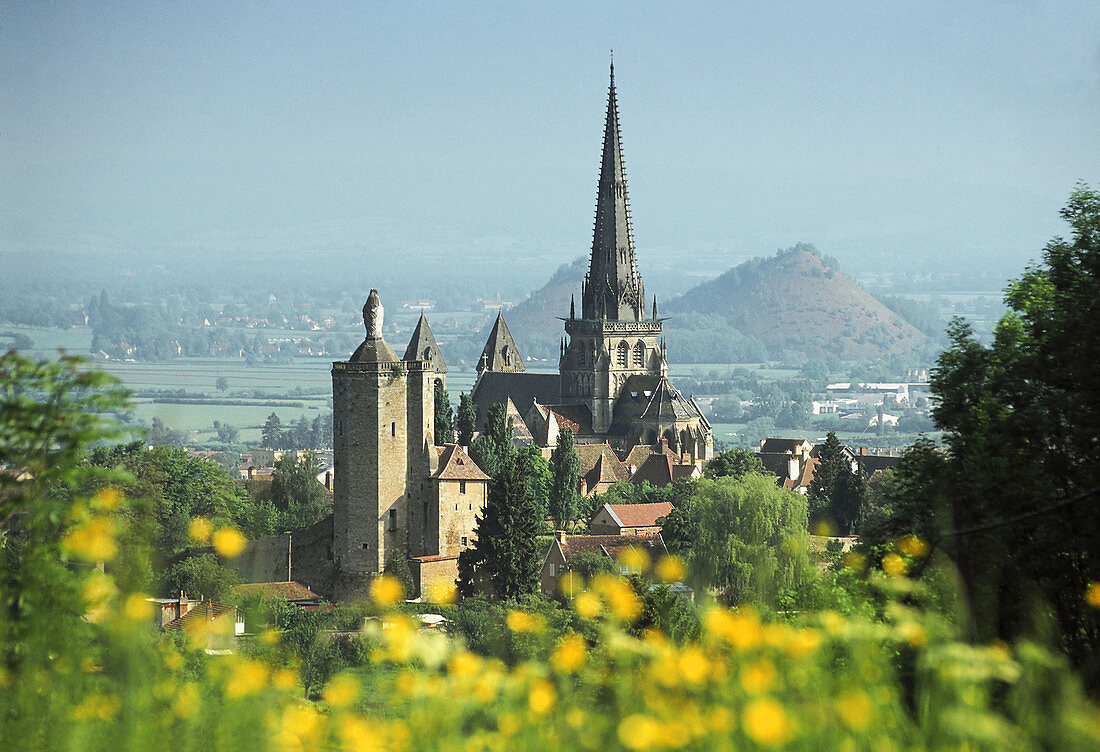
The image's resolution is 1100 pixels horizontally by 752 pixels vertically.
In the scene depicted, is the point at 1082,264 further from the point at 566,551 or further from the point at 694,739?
the point at 566,551

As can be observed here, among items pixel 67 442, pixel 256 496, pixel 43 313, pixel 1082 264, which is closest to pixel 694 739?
pixel 67 442

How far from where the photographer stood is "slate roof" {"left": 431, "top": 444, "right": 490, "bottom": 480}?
165 feet

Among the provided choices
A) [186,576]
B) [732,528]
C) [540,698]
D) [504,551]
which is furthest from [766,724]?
[732,528]

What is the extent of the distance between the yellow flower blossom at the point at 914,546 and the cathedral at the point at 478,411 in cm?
3473

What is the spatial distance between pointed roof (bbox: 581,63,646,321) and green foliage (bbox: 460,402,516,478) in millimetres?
30854

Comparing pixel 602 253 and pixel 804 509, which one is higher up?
pixel 602 253

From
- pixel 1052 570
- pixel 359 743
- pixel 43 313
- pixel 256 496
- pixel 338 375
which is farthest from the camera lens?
pixel 43 313

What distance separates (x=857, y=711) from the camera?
471 centimetres

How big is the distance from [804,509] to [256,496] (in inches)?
1085

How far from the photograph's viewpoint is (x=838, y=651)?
11.2m

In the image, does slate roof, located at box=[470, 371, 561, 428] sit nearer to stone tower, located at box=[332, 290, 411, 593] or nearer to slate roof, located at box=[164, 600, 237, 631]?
stone tower, located at box=[332, 290, 411, 593]

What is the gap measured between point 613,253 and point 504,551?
210ft

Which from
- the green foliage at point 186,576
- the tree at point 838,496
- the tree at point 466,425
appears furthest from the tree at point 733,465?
the green foliage at point 186,576

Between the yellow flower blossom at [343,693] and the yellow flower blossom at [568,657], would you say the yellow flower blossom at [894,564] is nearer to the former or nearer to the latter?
the yellow flower blossom at [568,657]
